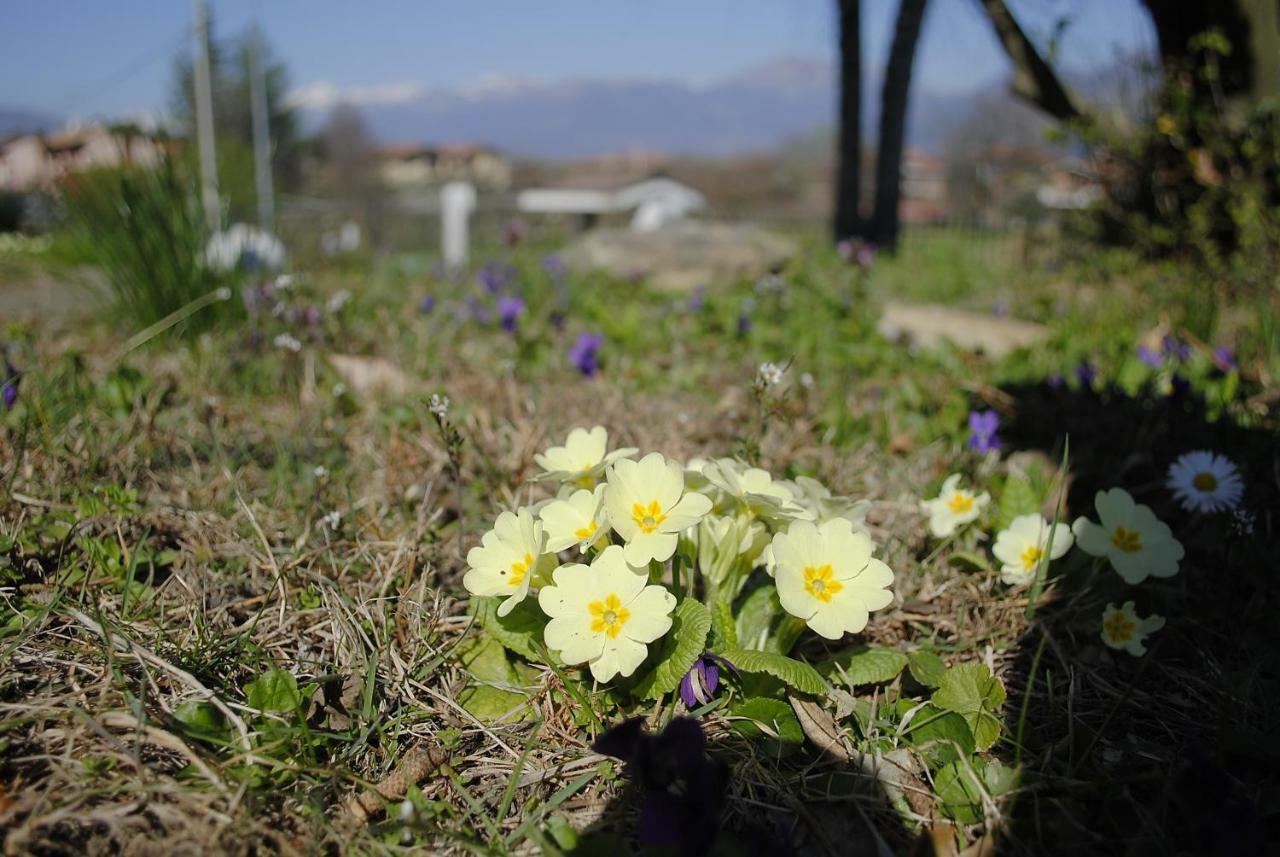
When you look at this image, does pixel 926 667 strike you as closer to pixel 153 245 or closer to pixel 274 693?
pixel 274 693

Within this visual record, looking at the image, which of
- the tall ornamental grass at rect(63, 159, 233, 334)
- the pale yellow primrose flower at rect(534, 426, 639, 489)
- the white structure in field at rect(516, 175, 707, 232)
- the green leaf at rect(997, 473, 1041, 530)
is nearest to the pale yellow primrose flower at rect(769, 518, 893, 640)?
the pale yellow primrose flower at rect(534, 426, 639, 489)

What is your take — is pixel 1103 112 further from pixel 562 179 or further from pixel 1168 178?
pixel 562 179

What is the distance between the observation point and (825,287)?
5902 millimetres

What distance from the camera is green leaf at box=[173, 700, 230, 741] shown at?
1.31m

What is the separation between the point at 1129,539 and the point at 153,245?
140 inches

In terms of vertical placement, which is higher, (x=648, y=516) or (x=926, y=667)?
(x=648, y=516)

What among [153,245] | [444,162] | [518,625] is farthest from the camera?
[444,162]

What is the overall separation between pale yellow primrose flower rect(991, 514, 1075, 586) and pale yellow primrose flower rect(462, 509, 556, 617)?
3.23 feet

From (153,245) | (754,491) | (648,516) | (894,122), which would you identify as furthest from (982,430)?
(894,122)

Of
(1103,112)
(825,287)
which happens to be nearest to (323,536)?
(825,287)

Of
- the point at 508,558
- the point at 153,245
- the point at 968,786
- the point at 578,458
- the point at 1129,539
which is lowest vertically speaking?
the point at 968,786

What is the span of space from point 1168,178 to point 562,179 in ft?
226

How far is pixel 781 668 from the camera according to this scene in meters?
1.42

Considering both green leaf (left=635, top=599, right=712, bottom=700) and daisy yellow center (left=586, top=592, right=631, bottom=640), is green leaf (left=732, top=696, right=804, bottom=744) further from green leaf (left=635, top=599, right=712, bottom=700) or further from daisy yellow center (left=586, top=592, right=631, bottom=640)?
daisy yellow center (left=586, top=592, right=631, bottom=640)
